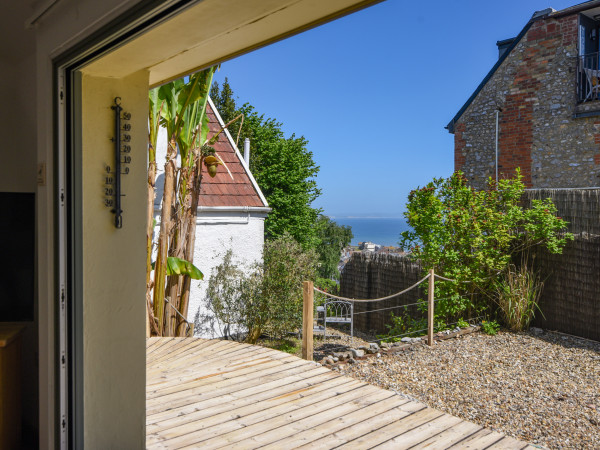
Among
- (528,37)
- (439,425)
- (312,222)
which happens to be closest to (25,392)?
(439,425)

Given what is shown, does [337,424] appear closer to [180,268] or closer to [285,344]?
[180,268]

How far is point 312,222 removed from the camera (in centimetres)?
1822

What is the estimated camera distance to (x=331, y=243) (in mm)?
21781

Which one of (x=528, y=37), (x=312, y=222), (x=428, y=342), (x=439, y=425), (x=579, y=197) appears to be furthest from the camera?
(x=312, y=222)

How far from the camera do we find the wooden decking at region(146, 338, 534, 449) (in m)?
3.07

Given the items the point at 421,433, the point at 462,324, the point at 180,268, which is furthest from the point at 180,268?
the point at 462,324

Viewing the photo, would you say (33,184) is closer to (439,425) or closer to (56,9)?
(56,9)

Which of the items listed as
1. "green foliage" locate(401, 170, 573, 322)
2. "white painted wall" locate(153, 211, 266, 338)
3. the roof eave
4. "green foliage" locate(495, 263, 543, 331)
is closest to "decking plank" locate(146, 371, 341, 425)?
"green foliage" locate(401, 170, 573, 322)

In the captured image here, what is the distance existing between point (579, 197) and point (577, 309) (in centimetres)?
187

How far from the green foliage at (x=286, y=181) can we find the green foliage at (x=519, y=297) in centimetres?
986

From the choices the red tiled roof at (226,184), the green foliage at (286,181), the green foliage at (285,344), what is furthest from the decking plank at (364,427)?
the green foliage at (286,181)

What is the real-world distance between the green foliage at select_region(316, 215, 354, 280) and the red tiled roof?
11.1 meters

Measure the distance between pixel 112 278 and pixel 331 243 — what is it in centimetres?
1950

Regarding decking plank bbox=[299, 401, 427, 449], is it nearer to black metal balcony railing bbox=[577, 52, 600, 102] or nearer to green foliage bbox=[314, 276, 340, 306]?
green foliage bbox=[314, 276, 340, 306]
